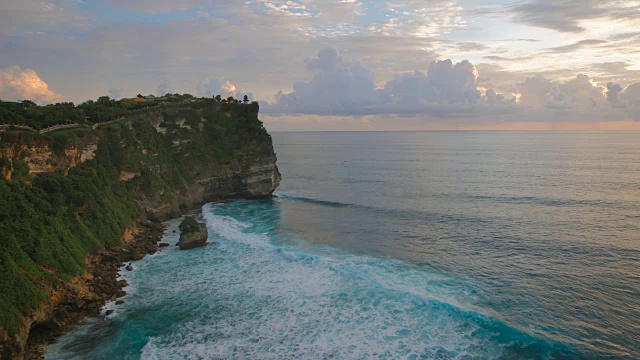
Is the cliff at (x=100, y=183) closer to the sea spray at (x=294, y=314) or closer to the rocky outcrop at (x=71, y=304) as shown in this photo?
the rocky outcrop at (x=71, y=304)

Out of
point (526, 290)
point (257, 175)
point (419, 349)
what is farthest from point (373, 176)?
point (419, 349)

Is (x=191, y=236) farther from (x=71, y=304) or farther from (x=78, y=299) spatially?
(x=71, y=304)

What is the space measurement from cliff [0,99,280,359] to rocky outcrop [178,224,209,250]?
19.6ft

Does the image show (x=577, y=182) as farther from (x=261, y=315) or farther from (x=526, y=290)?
(x=261, y=315)

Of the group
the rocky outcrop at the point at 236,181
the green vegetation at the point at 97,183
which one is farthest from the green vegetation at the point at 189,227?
the rocky outcrop at the point at 236,181

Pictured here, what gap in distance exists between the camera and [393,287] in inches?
1267

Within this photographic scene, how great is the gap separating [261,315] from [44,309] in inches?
538

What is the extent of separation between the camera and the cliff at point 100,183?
2681 cm

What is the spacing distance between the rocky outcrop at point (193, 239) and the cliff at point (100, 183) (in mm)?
5979

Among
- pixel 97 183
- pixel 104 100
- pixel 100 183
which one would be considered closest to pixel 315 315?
pixel 97 183

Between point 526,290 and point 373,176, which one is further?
point 373,176

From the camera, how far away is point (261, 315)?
92.7ft

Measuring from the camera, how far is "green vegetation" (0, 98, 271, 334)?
27.5 metres

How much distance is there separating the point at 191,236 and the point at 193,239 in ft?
1.26
